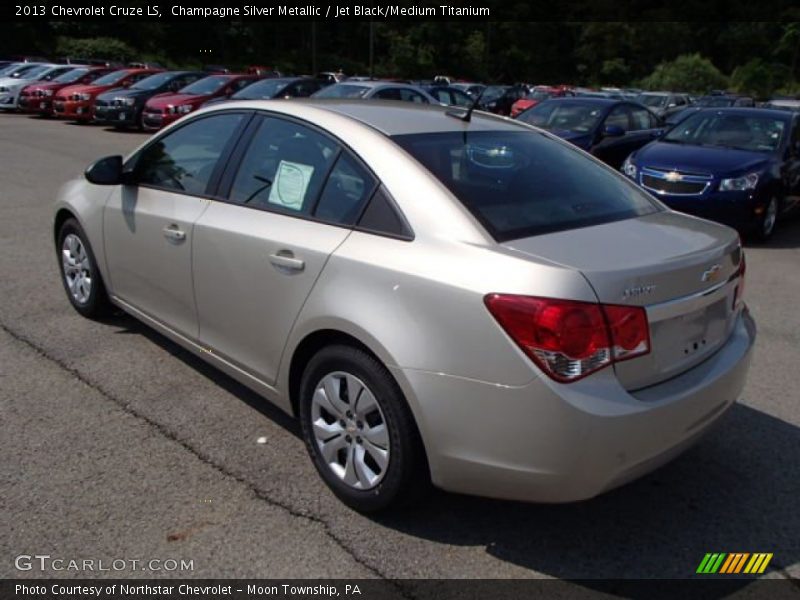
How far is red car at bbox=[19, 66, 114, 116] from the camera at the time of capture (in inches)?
826

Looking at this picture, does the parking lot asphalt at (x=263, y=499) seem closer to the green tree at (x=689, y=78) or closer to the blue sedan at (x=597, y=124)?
the blue sedan at (x=597, y=124)

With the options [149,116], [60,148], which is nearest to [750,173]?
[60,148]

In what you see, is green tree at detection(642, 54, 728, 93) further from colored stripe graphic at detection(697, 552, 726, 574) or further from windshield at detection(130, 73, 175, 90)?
colored stripe graphic at detection(697, 552, 726, 574)

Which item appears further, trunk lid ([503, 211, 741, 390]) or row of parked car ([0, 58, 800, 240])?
row of parked car ([0, 58, 800, 240])

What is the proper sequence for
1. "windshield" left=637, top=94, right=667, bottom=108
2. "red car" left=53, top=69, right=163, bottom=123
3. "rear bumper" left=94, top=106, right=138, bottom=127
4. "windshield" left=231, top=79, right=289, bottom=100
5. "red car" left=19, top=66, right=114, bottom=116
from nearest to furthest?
"windshield" left=231, top=79, right=289, bottom=100, "rear bumper" left=94, top=106, right=138, bottom=127, "red car" left=53, top=69, right=163, bottom=123, "red car" left=19, top=66, right=114, bottom=116, "windshield" left=637, top=94, right=667, bottom=108

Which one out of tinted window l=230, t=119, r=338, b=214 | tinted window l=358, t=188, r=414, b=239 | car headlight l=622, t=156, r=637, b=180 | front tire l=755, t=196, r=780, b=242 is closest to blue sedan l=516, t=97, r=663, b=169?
car headlight l=622, t=156, r=637, b=180

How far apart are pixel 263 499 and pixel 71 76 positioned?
74.6 feet

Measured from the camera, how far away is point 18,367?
424 centimetres

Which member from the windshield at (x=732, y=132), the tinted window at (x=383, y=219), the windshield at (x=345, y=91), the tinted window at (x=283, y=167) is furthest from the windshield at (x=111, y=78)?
the tinted window at (x=383, y=219)

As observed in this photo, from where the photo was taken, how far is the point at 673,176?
8.31 meters

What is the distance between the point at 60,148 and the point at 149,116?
3074mm

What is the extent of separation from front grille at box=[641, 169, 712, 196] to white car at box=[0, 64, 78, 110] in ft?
66.5

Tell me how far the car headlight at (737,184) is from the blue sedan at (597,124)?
285 centimetres

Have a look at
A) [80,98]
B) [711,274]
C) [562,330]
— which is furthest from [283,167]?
[80,98]
